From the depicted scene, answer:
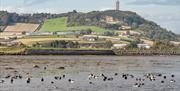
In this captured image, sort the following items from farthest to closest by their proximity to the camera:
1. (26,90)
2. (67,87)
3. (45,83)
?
(45,83), (67,87), (26,90)

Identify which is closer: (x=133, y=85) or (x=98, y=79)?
(x=133, y=85)

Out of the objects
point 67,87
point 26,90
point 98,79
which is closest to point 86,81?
point 98,79

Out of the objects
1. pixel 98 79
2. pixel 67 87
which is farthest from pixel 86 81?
pixel 67 87

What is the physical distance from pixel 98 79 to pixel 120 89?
13831 mm

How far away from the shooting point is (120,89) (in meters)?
61.3

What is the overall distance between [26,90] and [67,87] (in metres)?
5.94

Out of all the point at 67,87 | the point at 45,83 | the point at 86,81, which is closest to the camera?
the point at 67,87

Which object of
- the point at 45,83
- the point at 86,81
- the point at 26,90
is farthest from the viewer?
the point at 86,81

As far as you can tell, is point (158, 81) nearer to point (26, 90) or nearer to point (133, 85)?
point (133, 85)

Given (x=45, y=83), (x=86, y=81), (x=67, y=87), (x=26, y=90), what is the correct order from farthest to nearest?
(x=86, y=81)
(x=45, y=83)
(x=67, y=87)
(x=26, y=90)

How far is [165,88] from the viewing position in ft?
207

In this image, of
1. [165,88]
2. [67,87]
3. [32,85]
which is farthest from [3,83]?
[165,88]

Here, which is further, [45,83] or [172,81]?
[172,81]

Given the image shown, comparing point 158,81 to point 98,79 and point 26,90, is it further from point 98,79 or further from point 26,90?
point 26,90
